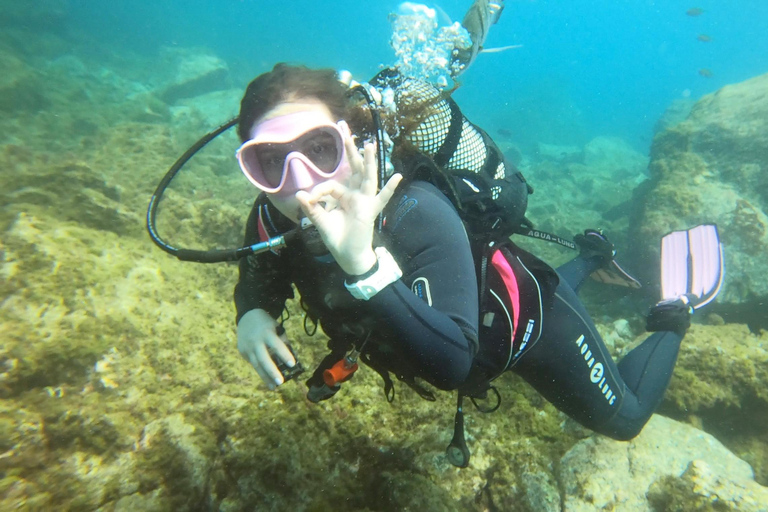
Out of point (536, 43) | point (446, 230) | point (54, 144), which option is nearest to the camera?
point (446, 230)

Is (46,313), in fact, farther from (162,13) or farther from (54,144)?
(162,13)

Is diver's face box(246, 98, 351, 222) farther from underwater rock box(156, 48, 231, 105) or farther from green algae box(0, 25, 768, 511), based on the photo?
underwater rock box(156, 48, 231, 105)

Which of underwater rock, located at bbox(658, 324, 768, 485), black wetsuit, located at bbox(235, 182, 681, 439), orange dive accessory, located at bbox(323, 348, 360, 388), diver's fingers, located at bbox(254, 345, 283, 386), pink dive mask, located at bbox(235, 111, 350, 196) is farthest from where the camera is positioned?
underwater rock, located at bbox(658, 324, 768, 485)

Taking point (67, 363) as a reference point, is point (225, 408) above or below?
below

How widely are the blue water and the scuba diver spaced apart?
33408 millimetres

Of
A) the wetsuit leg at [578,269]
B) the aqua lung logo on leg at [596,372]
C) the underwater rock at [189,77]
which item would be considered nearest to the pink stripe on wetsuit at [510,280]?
the aqua lung logo on leg at [596,372]

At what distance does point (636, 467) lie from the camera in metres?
2.63

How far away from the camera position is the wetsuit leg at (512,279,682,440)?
258cm

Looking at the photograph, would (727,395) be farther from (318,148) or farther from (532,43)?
(532,43)

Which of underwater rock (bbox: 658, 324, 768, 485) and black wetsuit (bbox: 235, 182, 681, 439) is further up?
black wetsuit (bbox: 235, 182, 681, 439)

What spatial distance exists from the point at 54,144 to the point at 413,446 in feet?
45.0

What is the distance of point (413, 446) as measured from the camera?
256cm

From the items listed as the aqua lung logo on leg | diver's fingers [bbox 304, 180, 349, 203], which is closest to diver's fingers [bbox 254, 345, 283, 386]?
diver's fingers [bbox 304, 180, 349, 203]

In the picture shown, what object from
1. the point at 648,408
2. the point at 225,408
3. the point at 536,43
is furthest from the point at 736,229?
the point at 536,43
